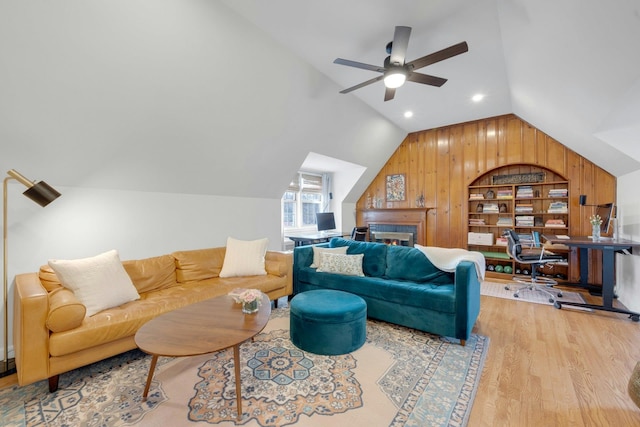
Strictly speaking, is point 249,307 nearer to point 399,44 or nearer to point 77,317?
point 77,317

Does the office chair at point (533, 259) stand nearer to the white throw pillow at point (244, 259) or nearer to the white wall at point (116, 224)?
the white throw pillow at point (244, 259)

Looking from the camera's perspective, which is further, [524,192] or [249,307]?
[524,192]

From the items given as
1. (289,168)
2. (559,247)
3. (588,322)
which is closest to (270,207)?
(289,168)

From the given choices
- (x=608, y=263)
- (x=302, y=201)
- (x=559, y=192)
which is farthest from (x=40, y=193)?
(x=559, y=192)

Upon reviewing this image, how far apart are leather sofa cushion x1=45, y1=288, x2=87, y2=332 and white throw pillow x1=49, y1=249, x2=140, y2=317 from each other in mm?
207

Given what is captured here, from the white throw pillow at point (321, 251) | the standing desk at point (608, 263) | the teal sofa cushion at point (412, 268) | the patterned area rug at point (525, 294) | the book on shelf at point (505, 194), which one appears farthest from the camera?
the book on shelf at point (505, 194)

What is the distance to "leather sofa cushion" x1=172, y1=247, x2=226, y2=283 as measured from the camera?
3170 mm

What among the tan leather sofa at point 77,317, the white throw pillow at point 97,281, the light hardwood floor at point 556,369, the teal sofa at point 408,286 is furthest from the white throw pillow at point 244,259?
the light hardwood floor at point 556,369

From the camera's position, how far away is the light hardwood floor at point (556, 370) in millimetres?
1635

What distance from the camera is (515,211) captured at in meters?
4.81

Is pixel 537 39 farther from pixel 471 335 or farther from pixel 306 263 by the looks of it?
pixel 306 263

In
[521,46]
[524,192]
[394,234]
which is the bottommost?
[394,234]

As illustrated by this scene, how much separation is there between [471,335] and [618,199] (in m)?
3.33

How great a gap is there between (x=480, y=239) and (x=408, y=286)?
124 inches
